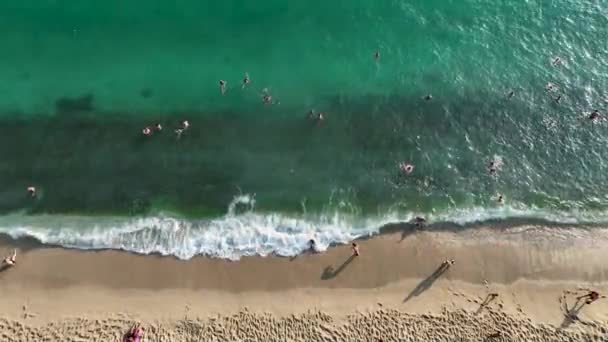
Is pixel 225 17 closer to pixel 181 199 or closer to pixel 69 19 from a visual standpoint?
pixel 69 19

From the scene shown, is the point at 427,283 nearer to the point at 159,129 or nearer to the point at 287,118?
the point at 287,118

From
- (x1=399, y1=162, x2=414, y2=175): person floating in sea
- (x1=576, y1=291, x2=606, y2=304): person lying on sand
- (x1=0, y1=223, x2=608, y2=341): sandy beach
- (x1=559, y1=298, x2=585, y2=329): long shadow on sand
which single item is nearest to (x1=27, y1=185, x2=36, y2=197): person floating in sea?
(x1=0, y1=223, x2=608, y2=341): sandy beach

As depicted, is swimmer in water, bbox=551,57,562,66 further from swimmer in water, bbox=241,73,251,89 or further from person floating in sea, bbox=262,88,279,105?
swimmer in water, bbox=241,73,251,89

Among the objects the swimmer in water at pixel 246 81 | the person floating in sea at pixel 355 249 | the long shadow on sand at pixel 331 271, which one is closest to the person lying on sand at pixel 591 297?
the person floating in sea at pixel 355 249


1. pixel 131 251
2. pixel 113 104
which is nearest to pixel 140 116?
pixel 113 104

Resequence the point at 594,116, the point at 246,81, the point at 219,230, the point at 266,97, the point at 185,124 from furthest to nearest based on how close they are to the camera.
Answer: the point at 246,81
the point at 266,97
the point at 594,116
the point at 185,124
the point at 219,230

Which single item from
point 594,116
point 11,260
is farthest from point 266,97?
point 594,116

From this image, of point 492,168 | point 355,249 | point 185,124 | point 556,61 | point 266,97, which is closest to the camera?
point 355,249
